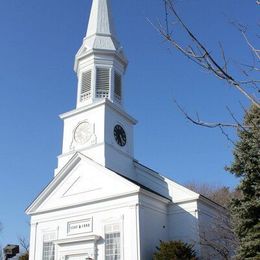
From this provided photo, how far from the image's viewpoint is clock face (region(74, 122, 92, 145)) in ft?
97.1

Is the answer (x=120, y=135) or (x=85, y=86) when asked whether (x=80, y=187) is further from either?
(x=85, y=86)

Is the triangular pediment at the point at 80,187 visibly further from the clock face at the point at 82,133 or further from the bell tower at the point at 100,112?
the clock face at the point at 82,133

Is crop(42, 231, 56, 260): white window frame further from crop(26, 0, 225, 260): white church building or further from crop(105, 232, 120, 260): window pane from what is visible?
crop(105, 232, 120, 260): window pane

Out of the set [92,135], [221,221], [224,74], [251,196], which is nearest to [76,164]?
[92,135]

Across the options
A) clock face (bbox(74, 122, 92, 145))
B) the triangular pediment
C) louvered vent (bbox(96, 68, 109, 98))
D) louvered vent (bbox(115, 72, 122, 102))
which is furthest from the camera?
louvered vent (bbox(115, 72, 122, 102))

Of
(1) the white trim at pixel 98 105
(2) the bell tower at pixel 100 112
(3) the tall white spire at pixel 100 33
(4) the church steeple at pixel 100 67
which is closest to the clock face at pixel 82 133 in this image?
(2) the bell tower at pixel 100 112

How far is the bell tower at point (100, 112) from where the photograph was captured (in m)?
29.0

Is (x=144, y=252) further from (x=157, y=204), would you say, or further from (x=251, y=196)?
(x=251, y=196)

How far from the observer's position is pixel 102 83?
1238 inches

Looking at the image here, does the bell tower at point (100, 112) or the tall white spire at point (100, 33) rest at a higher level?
the tall white spire at point (100, 33)

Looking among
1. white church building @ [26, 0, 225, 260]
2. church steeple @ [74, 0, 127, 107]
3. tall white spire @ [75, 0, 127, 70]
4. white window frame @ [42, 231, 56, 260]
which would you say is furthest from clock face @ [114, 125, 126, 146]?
white window frame @ [42, 231, 56, 260]

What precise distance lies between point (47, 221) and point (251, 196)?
13.9 m

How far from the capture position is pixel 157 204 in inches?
1030

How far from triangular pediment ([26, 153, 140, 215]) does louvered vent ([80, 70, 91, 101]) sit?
5.56 meters
